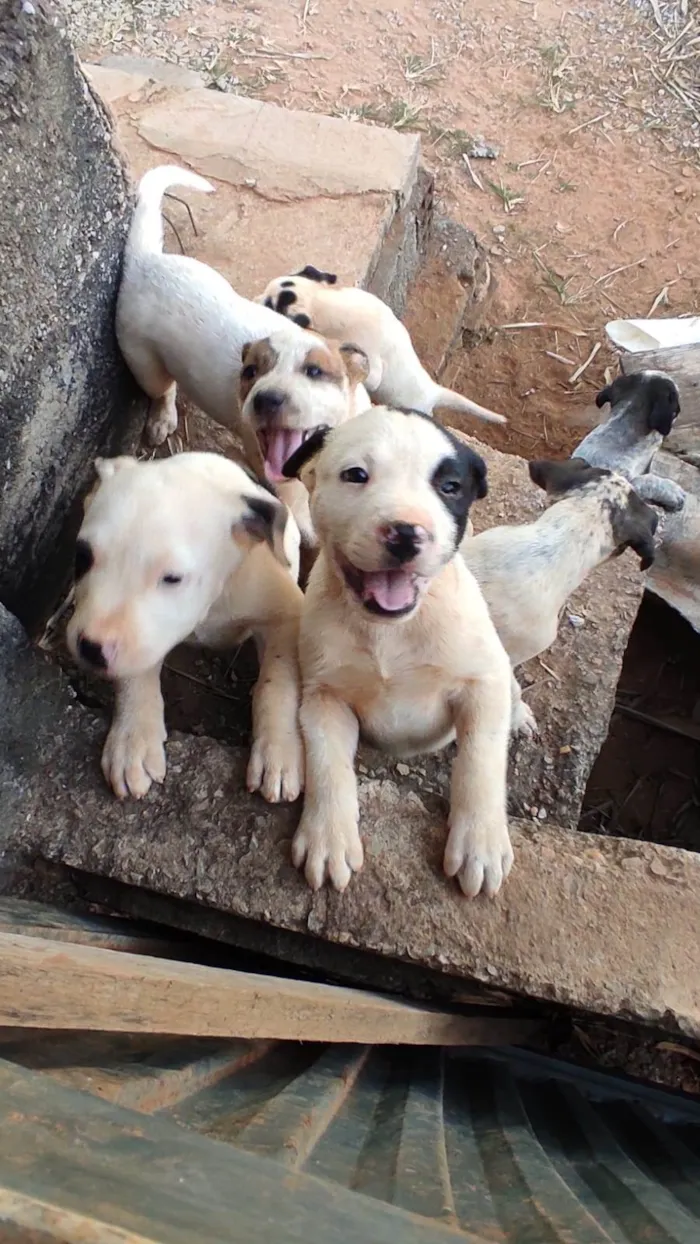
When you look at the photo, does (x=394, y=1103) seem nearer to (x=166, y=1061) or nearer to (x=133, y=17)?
(x=166, y=1061)

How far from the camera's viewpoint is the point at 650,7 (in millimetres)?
7688

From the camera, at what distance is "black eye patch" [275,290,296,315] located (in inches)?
156

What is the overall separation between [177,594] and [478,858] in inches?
41.0

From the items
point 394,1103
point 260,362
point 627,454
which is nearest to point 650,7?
point 627,454

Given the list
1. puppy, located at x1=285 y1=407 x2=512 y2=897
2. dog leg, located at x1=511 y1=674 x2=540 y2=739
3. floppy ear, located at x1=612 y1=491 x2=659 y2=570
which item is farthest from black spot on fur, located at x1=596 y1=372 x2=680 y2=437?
puppy, located at x1=285 y1=407 x2=512 y2=897

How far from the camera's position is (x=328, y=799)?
2.53 meters

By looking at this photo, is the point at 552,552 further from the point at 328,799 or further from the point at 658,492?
the point at 328,799

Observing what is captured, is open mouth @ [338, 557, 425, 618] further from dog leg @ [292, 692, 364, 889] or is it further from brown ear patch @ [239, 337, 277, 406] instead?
brown ear patch @ [239, 337, 277, 406]

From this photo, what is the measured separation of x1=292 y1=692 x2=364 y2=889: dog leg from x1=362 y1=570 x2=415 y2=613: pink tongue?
1.64 ft

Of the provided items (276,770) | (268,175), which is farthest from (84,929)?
(268,175)

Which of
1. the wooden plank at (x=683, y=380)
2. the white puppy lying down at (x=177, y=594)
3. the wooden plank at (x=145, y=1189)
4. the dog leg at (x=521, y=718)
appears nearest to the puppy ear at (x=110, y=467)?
the white puppy lying down at (x=177, y=594)

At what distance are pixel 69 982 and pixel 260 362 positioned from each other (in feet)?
8.26

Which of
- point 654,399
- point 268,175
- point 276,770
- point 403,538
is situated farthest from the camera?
point 268,175

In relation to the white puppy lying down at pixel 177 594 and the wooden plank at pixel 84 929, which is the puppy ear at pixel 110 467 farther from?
the wooden plank at pixel 84 929
